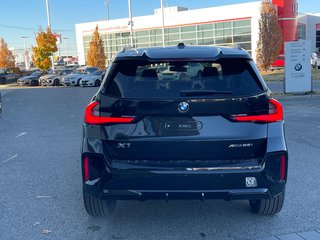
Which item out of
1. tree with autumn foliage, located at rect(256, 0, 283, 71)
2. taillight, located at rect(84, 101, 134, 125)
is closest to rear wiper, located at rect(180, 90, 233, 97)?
taillight, located at rect(84, 101, 134, 125)

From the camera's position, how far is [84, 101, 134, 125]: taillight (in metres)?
3.20

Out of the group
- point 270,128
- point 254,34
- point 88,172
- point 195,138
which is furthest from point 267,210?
point 254,34

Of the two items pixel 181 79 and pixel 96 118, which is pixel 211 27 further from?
pixel 96 118

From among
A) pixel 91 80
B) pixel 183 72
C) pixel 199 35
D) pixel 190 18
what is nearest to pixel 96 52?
pixel 190 18

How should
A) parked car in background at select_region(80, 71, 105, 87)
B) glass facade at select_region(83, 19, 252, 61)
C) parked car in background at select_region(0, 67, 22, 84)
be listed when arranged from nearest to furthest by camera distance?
parked car in background at select_region(80, 71, 105, 87) < parked car in background at select_region(0, 67, 22, 84) < glass facade at select_region(83, 19, 252, 61)

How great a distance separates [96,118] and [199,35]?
45.6 metres

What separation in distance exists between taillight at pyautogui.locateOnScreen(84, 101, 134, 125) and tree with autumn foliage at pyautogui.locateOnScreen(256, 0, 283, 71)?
31.4m

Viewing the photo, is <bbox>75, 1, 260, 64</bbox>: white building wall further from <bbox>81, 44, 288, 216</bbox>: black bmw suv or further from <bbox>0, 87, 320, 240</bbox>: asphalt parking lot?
<bbox>81, 44, 288, 216</bbox>: black bmw suv

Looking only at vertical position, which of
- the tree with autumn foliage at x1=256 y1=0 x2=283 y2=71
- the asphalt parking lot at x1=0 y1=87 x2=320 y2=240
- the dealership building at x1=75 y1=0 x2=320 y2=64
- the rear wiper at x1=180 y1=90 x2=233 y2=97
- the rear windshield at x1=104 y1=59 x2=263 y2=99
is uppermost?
the dealership building at x1=75 y1=0 x2=320 y2=64

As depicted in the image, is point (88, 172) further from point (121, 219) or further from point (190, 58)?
point (190, 58)

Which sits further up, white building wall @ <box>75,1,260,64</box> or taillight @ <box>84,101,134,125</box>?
white building wall @ <box>75,1,260,64</box>

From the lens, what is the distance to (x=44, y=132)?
30.7 feet

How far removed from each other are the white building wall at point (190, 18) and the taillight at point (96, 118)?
40344 millimetres

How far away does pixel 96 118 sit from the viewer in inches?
129
